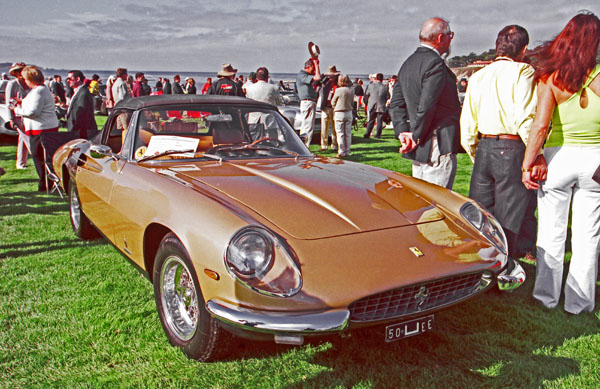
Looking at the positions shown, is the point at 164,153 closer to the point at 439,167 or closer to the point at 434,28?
the point at 439,167

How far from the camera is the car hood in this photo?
2.66 meters

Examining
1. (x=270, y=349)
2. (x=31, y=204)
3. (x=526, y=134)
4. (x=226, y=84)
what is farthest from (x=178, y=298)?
(x=226, y=84)

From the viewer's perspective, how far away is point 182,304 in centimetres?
281

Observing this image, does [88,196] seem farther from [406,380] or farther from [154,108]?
[406,380]

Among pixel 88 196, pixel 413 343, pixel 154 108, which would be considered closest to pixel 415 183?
pixel 413 343

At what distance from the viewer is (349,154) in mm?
11188

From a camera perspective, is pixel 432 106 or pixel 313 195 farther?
pixel 432 106

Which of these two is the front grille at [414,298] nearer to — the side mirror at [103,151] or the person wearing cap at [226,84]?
the side mirror at [103,151]

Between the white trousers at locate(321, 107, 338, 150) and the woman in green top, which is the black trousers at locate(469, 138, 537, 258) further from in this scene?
the white trousers at locate(321, 107, 338, 150)

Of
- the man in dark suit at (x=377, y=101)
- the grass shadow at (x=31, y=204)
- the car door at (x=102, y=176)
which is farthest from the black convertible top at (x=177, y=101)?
the man in dark suit at (x=377, y=101)

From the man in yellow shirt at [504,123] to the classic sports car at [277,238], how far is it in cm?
63

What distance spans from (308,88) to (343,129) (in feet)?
4.04

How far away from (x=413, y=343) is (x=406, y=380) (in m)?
0.42

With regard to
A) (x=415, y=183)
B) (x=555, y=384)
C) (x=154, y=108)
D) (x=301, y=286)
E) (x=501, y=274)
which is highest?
(x=154, y=108)
